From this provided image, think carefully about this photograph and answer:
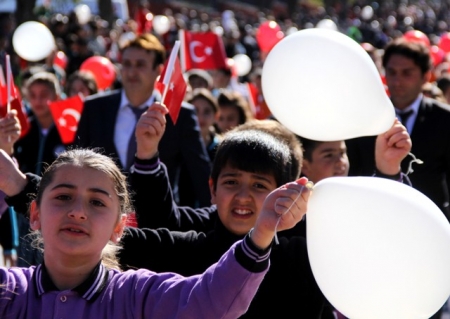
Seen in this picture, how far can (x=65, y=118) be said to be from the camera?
7.11 m

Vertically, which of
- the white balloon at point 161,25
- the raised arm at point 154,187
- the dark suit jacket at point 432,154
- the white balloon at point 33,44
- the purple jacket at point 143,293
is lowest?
the white balloon at point 161,25

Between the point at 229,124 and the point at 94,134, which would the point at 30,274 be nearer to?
the point at 94,134

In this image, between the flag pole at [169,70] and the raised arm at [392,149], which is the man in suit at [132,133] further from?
the raised arm at [392,149]

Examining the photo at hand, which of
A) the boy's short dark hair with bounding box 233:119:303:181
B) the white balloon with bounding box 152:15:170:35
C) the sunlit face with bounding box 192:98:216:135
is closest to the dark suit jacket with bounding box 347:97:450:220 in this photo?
the boy's short dark hair with bounding box 233:119:303:181

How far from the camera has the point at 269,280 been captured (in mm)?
3301

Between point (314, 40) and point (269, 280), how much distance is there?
84cm

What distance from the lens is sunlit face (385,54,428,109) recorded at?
6.05m

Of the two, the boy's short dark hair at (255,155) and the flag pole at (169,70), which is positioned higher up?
the flag pole at (169,70)

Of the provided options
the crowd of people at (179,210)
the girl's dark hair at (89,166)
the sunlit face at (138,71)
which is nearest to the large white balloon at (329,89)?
the crowd of people at (179,210)

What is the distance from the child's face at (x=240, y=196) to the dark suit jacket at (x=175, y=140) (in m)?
2.38

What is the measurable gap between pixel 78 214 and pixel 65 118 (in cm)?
458

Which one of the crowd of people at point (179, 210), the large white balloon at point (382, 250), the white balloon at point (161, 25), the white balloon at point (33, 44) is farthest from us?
the white balloon at point (161, 25)

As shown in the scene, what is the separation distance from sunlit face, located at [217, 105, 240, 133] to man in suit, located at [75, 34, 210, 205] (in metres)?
2.13

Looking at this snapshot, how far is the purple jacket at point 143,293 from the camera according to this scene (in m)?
2.47
